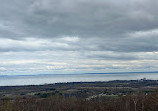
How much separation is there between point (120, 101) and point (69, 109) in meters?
10.3

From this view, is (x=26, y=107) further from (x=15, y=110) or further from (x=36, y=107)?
(x=15, y=110)

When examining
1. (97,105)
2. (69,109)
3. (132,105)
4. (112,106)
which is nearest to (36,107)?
(69,109)

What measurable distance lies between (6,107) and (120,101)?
843 inches

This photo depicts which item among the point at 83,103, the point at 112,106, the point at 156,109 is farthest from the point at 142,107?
the point at 83,103

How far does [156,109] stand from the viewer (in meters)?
36.3

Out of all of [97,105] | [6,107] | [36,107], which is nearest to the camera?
[6,107]

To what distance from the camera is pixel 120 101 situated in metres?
45.2

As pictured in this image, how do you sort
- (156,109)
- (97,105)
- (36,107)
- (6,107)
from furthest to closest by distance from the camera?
(36,107) → (97,105) → (6,107) → (156,109)

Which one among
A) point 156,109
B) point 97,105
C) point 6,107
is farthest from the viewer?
point 97,105

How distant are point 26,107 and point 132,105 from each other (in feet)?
68.0

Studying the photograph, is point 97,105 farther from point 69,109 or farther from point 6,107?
→ point 6,107

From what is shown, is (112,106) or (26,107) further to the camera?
(26,107)

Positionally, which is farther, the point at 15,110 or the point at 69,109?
the point at 69,109

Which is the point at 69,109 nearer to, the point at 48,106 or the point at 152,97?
the point at 48,106
